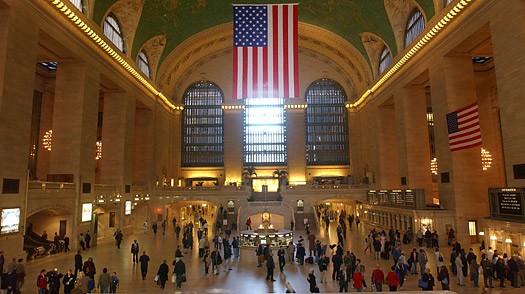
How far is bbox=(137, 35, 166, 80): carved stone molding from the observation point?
3016 centimetres

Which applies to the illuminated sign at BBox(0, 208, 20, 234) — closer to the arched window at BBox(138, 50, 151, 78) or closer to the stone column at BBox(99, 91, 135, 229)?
the stone column at BBox(99, 91, 135, 229)

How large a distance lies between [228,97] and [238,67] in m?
24.0

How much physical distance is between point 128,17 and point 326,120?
79.3ft

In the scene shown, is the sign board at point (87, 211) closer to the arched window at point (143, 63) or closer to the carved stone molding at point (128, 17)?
Result: the carved stone molding at point (128, 17)

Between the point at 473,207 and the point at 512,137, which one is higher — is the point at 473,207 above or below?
below

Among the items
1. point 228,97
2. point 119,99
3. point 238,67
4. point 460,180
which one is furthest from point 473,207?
point 228,97

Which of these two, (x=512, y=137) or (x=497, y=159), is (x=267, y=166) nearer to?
(x=497, y=159)

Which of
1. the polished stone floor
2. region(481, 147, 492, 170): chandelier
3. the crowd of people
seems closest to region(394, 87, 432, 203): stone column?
region(481, 147, 492, 170): chandelier

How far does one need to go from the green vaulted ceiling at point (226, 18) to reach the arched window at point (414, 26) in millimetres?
1489

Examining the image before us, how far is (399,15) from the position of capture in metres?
25.2

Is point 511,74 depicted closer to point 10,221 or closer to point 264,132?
point 10,221

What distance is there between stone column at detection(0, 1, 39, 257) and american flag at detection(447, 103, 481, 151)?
18923 mm

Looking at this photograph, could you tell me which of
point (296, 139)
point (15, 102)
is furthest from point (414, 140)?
point (15, 102)

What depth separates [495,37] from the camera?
15594mm
